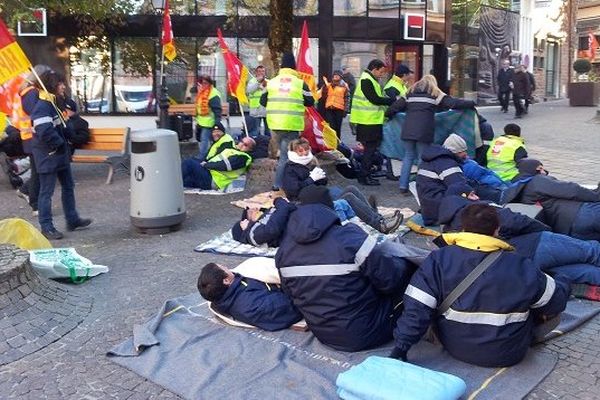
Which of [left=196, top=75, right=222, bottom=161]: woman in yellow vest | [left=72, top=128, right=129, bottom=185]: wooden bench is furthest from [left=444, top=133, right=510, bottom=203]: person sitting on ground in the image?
[left=72, top=128, right=129, bottom=185]: wooden bench

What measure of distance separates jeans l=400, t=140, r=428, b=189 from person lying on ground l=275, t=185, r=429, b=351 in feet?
18.4

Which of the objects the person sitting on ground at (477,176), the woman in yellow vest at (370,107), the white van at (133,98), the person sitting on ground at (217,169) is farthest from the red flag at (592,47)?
the person sitting on ground at (477,176)

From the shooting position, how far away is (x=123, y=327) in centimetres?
545

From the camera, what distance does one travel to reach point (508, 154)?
9180 mm

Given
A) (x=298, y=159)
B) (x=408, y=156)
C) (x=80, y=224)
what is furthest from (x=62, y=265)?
(x=408, y=156)

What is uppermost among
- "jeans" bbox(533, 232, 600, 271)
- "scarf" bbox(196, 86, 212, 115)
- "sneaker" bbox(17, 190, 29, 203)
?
"scarf" bbox(196, 86, 212, 115)

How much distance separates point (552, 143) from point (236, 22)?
9.71m

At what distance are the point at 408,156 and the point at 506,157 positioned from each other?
62.3 inches

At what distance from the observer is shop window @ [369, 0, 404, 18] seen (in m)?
23.2

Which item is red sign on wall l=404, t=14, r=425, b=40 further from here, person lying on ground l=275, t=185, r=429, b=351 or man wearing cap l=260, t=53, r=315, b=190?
person lying on ground l=275, t=185, r=429, b=351

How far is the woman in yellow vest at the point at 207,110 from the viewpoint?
12.8 meters

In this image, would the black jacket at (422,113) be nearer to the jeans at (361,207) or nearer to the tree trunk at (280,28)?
the jeans at (361,207)

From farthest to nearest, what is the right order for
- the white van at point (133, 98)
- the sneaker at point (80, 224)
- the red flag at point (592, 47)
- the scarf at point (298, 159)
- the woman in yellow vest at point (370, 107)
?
the red flag at point (592, 47) < the white van at point (133, 98) < the woman in yellow vest at point (370, 107) < the sneaker at point (80, 224) < the scarf at point (298, 159)

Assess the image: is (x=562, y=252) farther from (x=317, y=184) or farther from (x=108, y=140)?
(x=108, y=140)
